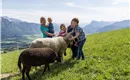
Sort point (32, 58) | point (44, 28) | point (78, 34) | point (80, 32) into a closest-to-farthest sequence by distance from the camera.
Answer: point (32, 58), point (78, 34), point (80, 32), point (44, 28)

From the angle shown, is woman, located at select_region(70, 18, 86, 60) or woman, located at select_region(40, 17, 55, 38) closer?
woman, located at select_region(70, 18, 86, 60)

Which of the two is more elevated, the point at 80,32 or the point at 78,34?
the point at 80,32

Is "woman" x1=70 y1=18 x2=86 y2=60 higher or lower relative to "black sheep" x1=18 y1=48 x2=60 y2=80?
higher

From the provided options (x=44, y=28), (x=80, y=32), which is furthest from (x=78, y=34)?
(x=44, y=28)

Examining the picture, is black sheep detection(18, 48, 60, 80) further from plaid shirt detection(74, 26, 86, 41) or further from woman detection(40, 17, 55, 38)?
plaid shirt detection(74, 26, 86, 41)

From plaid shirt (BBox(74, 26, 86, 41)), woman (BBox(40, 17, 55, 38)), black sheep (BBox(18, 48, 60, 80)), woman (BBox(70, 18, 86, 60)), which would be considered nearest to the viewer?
black sheep (BBox(18, 48, 60, 80))

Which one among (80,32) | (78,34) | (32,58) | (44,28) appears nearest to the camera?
Result: (32,58)

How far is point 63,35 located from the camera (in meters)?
14.4

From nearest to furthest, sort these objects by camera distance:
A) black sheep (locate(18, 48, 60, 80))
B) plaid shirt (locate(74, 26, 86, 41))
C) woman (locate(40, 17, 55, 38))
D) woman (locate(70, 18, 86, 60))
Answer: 1. black sheep (locate(18, 48, 60, 80))
2. woman (locate(70, 18, 86, 60))
3. plaid shirt (locate(74, 26, 86, 41))
4. woman (locate(40, 17, 55, 38))

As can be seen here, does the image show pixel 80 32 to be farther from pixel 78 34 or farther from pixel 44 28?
pixel 44 28

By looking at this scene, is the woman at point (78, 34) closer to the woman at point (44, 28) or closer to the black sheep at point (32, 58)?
the woman at point (44, 28)

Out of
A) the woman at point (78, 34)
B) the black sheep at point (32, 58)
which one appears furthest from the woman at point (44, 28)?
the black sheep at point (32, 58)

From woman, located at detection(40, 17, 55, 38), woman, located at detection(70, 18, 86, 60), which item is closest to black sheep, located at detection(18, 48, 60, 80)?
woman, located at detection(40, 17, 55, 38)

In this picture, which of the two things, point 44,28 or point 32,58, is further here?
point 44,28
